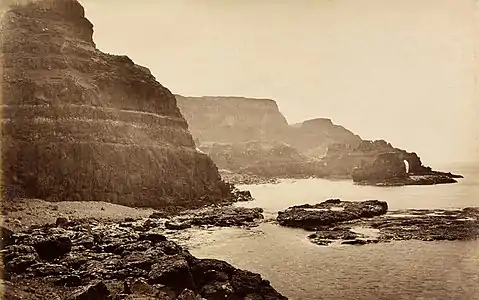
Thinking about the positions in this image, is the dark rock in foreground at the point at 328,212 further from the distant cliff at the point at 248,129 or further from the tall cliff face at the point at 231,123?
the tall cliff face at the point at 231,123

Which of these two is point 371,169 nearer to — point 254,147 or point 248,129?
point 254,147

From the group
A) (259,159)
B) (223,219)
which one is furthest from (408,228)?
(259,159)

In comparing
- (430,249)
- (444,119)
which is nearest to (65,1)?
(444,119)

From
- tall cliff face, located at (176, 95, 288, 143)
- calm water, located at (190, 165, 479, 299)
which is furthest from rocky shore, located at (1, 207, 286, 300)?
tall cliff face, located at (176, 95, 288, 143)

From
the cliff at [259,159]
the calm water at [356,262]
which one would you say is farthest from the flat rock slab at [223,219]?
the cliff at [259,159]

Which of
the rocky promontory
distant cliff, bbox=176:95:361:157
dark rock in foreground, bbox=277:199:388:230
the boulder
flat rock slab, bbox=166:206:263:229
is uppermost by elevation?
distant cliff, bbox=176:95:361:157

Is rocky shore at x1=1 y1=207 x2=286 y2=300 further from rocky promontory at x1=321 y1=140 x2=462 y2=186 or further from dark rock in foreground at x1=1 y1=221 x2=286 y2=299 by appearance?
rocky promontory at x1=321 y1=140 x2=462 y2=186
